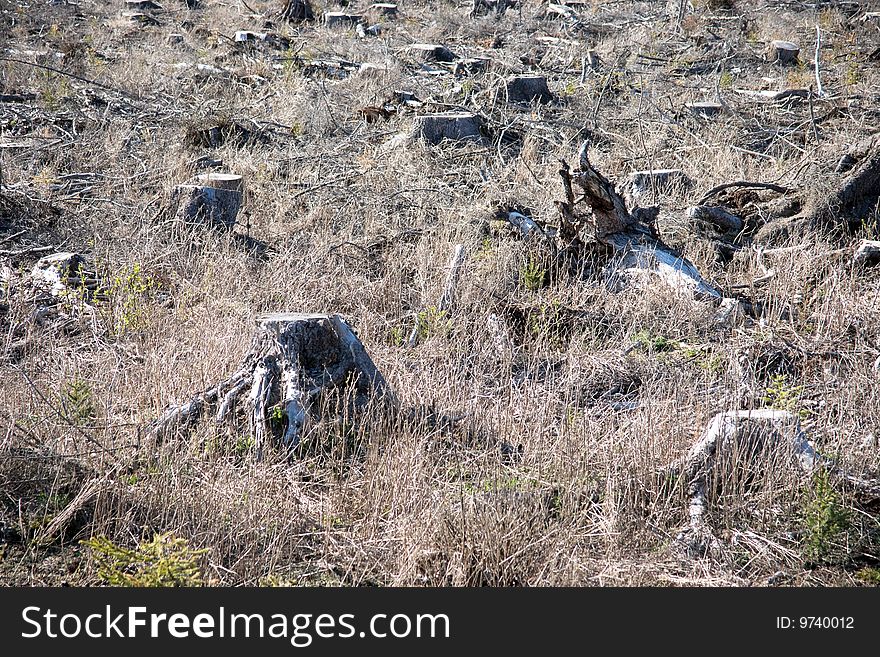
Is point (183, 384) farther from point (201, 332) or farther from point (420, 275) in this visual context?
point (420, 275)

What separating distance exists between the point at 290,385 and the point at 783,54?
550 inches

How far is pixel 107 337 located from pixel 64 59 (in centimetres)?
1067

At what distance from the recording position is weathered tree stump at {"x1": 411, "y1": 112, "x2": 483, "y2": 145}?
974 cm

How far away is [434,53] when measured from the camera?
48.2ft

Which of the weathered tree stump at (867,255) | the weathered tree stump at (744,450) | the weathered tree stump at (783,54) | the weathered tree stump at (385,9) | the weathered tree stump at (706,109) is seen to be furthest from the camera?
the weathered tree stump at (385,9)

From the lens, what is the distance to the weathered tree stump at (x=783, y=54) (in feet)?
47.7

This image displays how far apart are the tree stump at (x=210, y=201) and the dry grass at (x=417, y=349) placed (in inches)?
7.5

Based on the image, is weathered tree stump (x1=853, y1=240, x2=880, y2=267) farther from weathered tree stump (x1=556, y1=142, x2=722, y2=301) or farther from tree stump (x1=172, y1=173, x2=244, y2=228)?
tree stump (x1=172, y1=173, x2=244, y2=228)

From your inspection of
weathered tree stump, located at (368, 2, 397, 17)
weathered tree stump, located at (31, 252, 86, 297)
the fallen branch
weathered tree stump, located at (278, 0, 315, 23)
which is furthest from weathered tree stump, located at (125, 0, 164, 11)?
the fallen branch

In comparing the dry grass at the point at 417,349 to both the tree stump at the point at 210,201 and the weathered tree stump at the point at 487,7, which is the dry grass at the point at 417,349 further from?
the weathered tree stump at the point at 487,7

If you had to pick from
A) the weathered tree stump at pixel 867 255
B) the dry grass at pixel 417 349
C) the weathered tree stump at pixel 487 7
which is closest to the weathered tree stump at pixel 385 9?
the weathered tree stump at pixel 487 7

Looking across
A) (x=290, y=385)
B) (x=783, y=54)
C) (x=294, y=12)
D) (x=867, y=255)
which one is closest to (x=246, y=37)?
(x=294, y=12)

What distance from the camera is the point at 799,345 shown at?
512cm

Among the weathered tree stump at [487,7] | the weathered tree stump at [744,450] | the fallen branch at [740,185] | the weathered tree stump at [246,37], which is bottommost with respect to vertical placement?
the weathered tree stump at [744,450]
